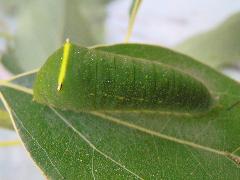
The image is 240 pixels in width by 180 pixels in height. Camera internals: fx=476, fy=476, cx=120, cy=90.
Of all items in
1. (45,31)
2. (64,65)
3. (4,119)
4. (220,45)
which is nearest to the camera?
(64,65)

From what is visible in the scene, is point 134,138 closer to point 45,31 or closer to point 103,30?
point 45,31

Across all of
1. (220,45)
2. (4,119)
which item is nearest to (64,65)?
(4,119)

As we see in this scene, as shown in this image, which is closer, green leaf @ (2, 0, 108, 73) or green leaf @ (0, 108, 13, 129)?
green leaf @ (0, 108, 13, 129)

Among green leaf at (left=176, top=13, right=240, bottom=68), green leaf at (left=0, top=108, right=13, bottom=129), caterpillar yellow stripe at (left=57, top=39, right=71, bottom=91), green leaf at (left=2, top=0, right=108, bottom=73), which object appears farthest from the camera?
green leaf at (left=2, top=0, right=108, bottom=73)

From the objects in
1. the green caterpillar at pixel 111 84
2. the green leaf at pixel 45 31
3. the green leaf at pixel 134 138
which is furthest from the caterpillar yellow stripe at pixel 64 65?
the green leaf at pixel 45 31

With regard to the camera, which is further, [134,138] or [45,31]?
[45,31]

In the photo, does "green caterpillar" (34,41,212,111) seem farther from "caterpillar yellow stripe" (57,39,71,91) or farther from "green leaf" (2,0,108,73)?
"green leaf" (2,0,108,73)

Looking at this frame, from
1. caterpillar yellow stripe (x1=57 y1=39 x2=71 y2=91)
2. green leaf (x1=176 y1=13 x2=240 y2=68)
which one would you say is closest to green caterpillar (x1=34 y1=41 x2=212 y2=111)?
caterpillar yellow stripe (x1=57 y1=39 x2=71 y2=91)

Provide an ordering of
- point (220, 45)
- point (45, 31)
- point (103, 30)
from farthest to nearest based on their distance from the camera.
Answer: point (103, 30) < point (45, 31) < point (220, 45)

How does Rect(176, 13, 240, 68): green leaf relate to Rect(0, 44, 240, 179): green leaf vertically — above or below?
above
